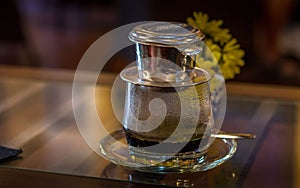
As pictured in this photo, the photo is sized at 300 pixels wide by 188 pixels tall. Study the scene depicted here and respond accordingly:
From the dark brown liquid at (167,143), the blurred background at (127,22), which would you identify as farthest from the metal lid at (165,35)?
the blurred background at (127,22)

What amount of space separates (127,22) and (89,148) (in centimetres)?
152

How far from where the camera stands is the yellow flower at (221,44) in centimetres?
98

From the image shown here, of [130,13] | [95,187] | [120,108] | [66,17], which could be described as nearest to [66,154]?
[95,187]

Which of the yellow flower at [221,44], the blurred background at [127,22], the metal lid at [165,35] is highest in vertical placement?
the metal lid at [165,35]

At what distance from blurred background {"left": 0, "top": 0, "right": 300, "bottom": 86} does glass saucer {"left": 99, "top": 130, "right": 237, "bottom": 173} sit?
3.54 ft

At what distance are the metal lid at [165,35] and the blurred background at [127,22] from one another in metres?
1.16

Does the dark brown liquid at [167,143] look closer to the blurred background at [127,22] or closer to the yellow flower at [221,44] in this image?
the yellow flower at [221,44]

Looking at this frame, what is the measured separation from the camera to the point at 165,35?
0.83 m

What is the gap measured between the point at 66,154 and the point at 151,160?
0.47 ft

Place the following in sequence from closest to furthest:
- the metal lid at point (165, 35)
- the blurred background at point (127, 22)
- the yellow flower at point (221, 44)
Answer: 1. the metal lid at point (165, 35)
2. the yellow flower at point (221, 44)
3. the blurred background at point (127, 22)

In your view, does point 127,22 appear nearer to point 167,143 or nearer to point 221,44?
point 221,44

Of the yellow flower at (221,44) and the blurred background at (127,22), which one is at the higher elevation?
the yellow flower at (221,44)

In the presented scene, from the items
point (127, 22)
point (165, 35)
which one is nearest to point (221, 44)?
point (165, 35)

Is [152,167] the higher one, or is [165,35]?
[165,35]
